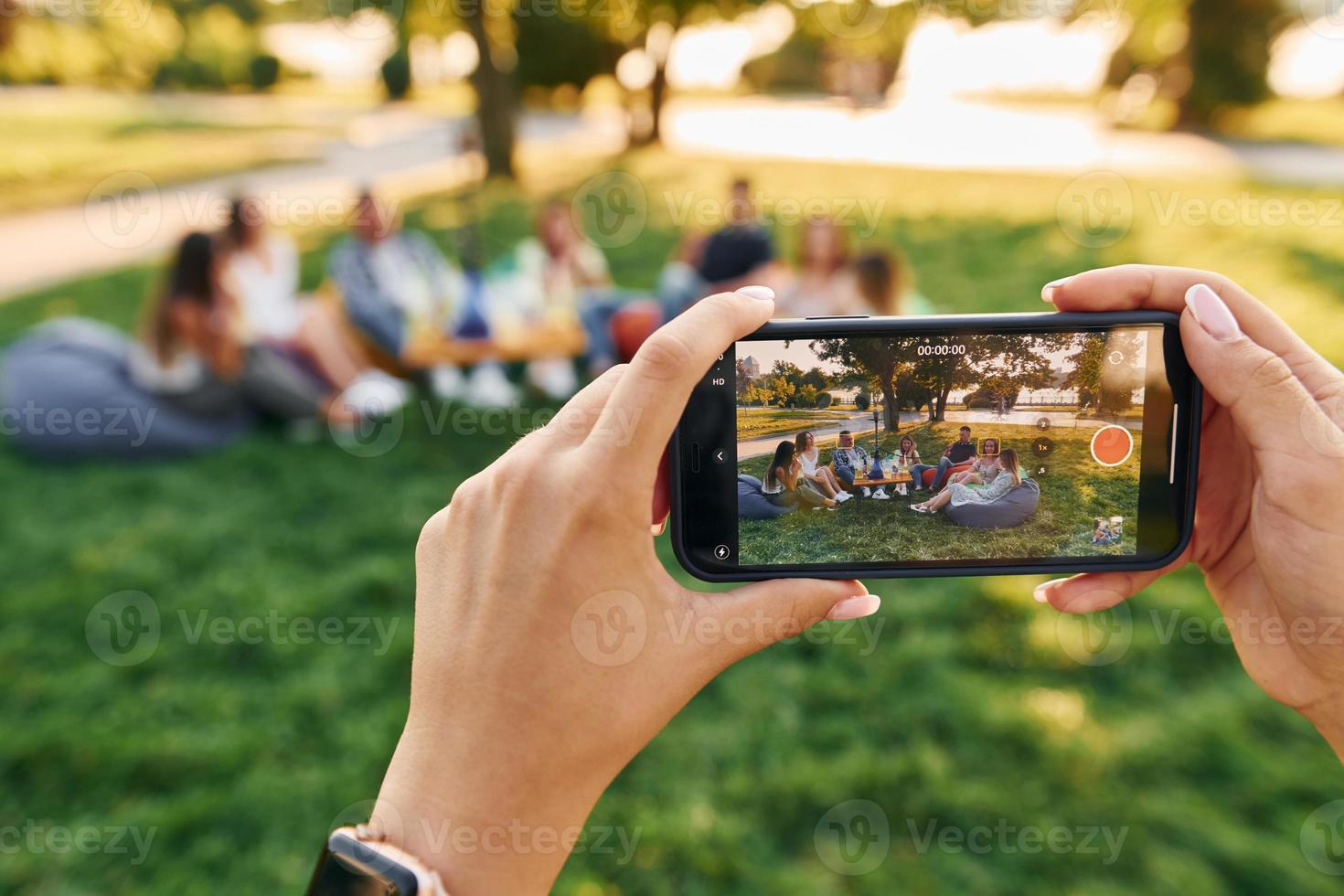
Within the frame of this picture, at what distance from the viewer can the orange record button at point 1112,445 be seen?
182cm

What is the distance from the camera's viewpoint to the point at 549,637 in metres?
1.36

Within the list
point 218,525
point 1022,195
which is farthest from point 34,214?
point 1022,195

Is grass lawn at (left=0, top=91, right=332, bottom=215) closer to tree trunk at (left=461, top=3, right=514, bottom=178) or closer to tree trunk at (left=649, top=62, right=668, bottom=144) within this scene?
tree trunk at (left=461, top=3, right=514, bottom=178)

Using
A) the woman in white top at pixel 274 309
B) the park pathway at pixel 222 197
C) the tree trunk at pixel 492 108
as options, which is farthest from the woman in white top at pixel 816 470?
the tree trunk at pixel 492 108

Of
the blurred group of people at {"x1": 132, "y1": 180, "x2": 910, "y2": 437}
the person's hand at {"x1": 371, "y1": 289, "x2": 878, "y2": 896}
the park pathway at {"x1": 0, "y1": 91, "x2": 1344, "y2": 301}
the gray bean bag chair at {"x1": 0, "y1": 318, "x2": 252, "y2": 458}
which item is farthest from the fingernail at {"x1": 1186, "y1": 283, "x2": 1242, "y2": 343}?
the park pathway at {"x1": 0, "y1": 91, "x2": 1344, "y2": 301}

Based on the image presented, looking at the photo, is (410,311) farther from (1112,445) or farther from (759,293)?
(1112,445)

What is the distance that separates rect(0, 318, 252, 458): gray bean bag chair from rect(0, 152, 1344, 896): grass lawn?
69 centimetres

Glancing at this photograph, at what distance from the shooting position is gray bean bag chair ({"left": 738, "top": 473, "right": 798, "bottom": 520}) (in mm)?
1802

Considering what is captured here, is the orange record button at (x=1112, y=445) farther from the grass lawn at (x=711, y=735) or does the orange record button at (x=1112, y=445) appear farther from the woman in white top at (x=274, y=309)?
the woman in white top at (x=274, y=309)

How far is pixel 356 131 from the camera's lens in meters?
22.9

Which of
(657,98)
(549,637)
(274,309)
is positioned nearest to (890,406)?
(549,637)

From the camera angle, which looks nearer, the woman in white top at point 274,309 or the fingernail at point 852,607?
the fingernail at point 852,607

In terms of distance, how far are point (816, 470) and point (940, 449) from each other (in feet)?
0.95

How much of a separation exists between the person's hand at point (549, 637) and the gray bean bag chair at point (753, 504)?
0.33 meters
